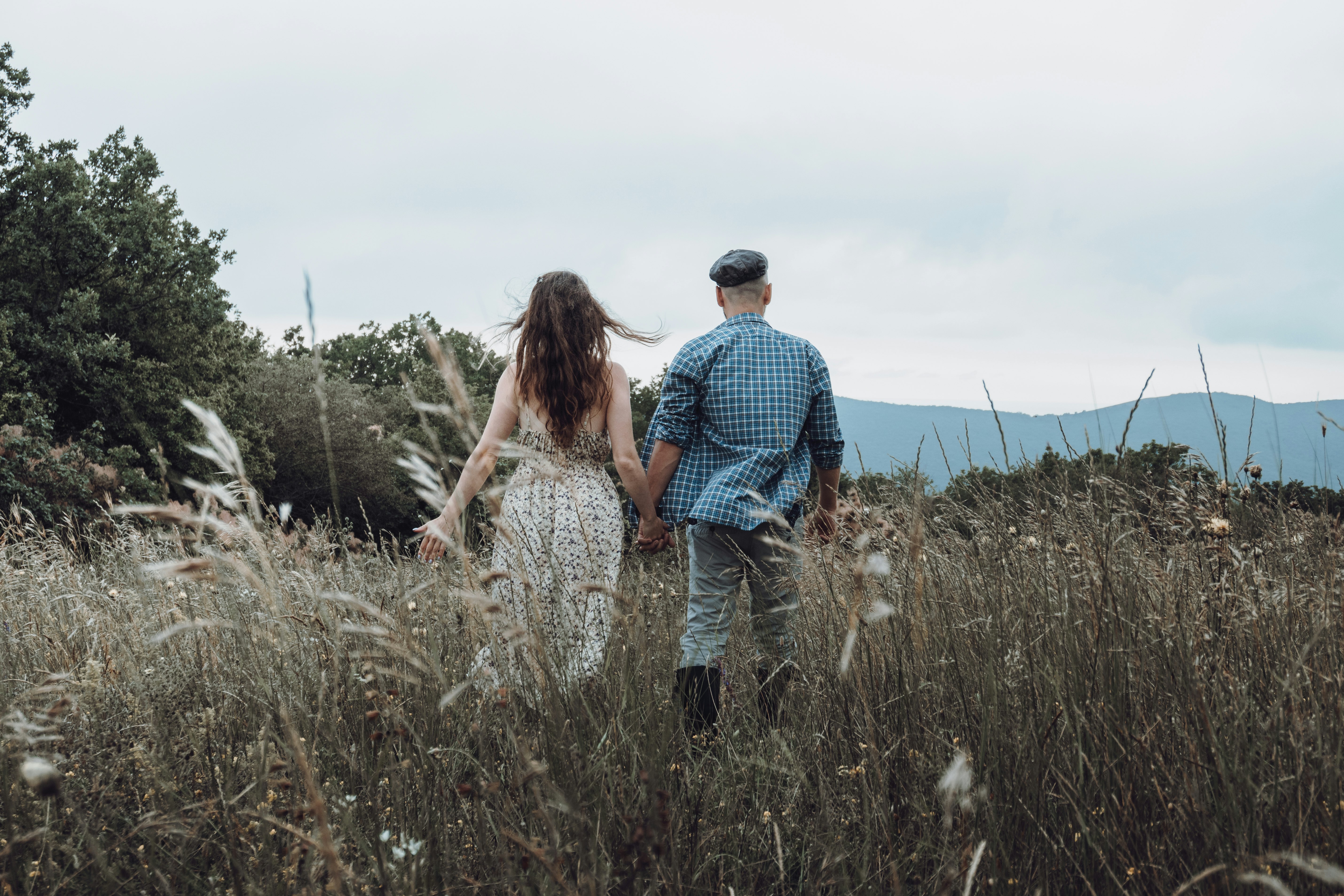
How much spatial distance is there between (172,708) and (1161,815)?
8.01ft

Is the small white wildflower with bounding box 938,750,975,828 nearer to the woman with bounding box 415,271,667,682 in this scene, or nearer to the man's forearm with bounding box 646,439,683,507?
the woman with bounding box 415,271,667,682

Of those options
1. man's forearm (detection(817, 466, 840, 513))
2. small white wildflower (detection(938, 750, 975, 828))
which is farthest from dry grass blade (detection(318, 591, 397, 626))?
man's forearm (detection(817, 466, 840, 513))

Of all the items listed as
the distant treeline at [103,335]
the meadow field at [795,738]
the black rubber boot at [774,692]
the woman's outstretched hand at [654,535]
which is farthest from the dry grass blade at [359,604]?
the distant treeline at [103,335]

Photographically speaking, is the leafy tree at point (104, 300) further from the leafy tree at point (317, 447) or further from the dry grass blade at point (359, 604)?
the dry grass blade at point (359, 604)

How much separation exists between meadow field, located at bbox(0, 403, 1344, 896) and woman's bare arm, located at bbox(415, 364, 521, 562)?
0.15 m

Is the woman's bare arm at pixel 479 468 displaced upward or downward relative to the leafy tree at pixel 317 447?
downward

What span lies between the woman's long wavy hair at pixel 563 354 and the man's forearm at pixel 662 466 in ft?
0.98

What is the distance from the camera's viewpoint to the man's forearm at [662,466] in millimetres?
3379

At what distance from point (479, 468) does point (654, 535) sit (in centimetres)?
110

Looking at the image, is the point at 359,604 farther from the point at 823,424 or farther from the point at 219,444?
the point at 823,424

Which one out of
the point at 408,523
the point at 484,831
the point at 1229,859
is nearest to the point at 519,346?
the point at 484,831

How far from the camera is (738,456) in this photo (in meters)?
3.26

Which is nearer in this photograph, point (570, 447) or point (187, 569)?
point (187, 569)

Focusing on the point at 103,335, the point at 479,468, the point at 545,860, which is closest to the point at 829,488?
the point at 479,468
